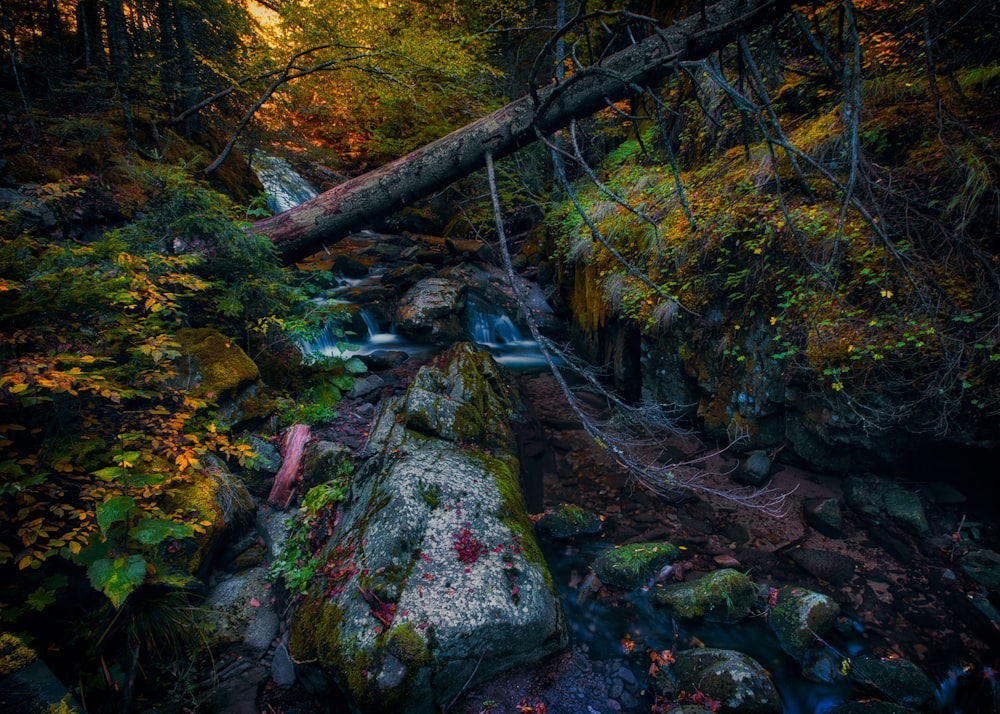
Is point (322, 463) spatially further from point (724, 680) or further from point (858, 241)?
point (858, 241)

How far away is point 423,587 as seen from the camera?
2.93m

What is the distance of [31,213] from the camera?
448cm

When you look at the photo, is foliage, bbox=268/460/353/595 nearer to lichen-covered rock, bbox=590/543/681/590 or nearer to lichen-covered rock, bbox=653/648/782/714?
lichen-covered rock, bbox=590/543/681/590

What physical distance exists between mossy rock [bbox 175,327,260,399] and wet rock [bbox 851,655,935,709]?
6.47m

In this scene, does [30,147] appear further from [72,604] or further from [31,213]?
[72,604]

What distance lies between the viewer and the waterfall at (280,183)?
11.7 metres

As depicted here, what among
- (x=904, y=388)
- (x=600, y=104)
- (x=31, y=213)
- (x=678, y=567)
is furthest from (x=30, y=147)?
(x=904, y=388)

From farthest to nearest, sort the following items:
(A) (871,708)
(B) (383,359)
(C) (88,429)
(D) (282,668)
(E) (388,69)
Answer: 1. (E) (388,69)
2. (B) (383,359)
3. (D) (282,668)
4. (A) (871,708)
5. (C) (88,429)

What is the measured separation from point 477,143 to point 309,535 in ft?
15.2

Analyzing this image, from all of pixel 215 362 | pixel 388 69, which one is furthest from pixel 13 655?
pixel 388 69

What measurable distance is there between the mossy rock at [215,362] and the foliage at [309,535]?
1691 millimetres

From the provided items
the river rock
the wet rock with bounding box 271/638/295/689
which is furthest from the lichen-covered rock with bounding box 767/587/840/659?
the river rock

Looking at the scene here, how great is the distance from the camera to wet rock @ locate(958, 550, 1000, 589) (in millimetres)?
3639

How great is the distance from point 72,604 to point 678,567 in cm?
490
